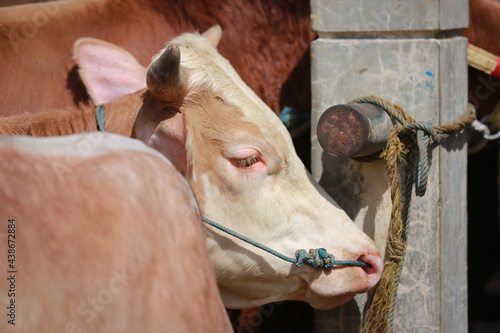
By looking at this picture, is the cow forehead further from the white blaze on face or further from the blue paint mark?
the blue paint mark

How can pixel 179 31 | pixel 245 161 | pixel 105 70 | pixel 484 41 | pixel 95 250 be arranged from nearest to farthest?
pixel 95 250, pixel 245 161, pixel 105 70, pixel 179 31, pixel 484 41

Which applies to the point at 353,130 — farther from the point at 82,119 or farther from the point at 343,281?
the point at 82,119

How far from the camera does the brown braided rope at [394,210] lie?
2.03 m

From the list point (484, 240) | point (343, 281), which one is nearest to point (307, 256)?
point (343, 281)

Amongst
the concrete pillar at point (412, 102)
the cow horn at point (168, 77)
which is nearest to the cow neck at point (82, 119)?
the cow horn at point (168, 77)

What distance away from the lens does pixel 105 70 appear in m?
2.32

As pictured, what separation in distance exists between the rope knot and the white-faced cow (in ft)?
0.10

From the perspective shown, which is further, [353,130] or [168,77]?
[353,130]

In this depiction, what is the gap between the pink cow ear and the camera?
2.25 m

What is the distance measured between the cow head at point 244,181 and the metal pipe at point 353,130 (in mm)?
133

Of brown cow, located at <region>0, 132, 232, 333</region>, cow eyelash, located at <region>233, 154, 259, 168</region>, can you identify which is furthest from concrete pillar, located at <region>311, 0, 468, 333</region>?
brown cow, located at <region>0, 132, 232, 333</region>

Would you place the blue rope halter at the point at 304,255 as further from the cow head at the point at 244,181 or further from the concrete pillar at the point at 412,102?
the concrete pillar at the point at 412,102

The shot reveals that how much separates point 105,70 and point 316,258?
106cm

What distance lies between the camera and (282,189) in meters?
1.91
